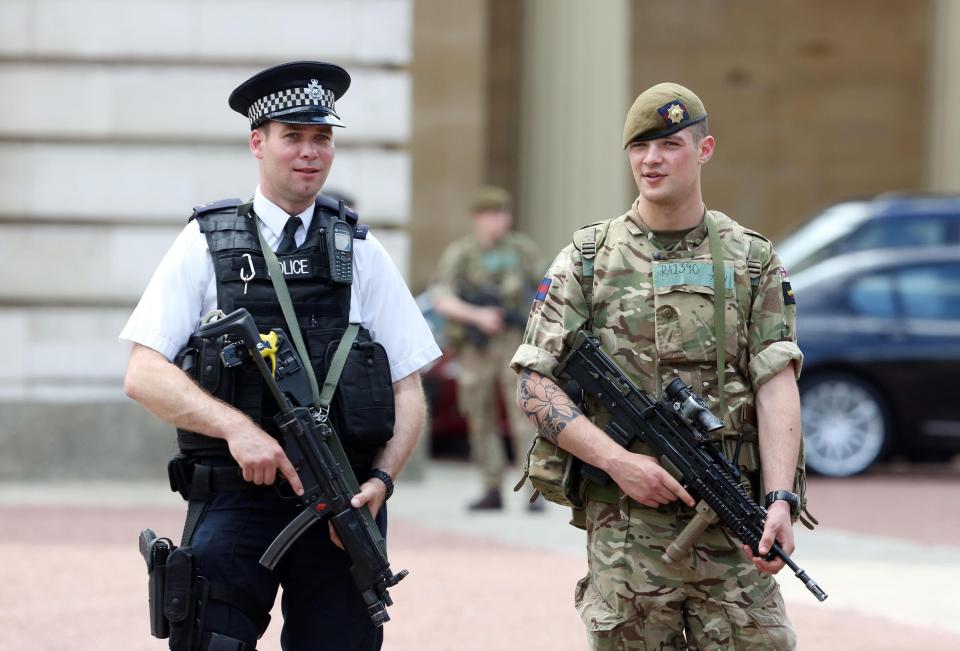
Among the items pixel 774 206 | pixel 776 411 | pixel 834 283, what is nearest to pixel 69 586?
pixel 776 411

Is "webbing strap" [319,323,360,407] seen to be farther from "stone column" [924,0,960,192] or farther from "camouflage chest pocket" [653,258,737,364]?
"stone column" [924,0,960,192]

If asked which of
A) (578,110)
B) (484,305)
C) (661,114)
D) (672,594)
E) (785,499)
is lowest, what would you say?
(672,594)

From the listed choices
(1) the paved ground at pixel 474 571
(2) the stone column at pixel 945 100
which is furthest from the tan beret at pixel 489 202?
(2) the stone column at pixel 945 100

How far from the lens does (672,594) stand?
4062 mm

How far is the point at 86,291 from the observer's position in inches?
441

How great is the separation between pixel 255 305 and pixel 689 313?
108 cm

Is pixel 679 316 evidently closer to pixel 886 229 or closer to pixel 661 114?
pixel 661 114

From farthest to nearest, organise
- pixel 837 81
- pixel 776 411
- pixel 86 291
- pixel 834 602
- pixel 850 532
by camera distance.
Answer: pixel 837 81 < pixel 86 291 < pixel 850 532 < pixel 834 602 < pixel 776 411

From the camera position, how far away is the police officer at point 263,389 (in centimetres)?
390

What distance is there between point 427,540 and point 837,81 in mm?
14696

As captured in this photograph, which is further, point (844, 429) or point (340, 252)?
point (844, 429)

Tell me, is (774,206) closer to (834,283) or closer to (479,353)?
(834,283)

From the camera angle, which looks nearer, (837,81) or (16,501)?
(16,501)

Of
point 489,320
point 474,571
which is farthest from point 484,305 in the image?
point 474,571
